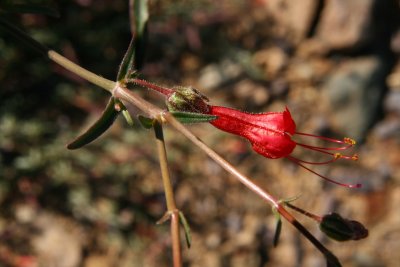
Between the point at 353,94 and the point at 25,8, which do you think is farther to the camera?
the point at 353,94

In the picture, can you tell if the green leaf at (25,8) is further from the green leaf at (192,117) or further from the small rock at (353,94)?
the small rock at (353,94)

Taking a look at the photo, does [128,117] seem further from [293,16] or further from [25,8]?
[293,16]

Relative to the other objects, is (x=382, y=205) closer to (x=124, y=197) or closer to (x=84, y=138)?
(x=124, y=197)

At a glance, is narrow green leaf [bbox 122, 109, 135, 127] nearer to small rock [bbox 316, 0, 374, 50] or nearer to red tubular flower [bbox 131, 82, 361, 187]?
red tubular flower [bbox 131, 82, 361, 187]

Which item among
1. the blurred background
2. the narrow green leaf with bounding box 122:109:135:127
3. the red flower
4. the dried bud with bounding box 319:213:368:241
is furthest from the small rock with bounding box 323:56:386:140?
the narrow green leaf with bounding box 122:109:135:127

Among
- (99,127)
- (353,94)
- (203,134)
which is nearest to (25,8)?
(99,127)

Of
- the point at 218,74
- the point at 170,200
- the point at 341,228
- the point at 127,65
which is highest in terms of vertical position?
the point at 218,74

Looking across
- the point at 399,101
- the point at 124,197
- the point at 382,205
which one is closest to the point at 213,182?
the point at 124,197

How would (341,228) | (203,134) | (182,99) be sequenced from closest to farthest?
(341,228) < (182,99) < (203,134)
